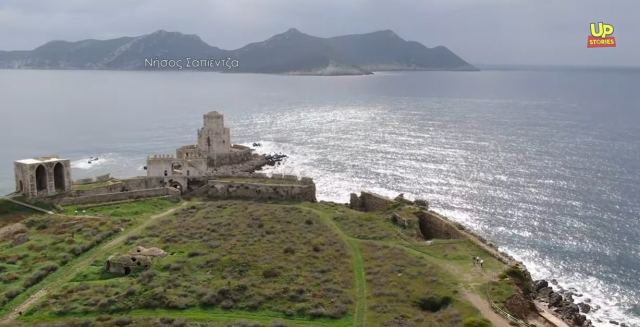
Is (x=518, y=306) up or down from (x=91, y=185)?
down

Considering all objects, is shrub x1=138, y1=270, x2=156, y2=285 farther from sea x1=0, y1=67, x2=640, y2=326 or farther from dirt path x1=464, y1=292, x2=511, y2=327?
sea x1=0, y1=67, x2=640, y2=326

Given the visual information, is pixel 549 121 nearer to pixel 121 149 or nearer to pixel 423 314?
pixel 121 149

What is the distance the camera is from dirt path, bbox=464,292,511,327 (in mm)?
35406

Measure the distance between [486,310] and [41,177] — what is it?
51200mm

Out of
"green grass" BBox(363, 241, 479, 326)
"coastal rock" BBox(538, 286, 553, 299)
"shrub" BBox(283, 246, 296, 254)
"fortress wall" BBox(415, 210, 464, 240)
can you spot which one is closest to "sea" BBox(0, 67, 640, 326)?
"coastal rock" BBox(538, 286, 553, 299)

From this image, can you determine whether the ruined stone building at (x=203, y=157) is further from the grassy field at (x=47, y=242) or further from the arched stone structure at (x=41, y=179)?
the arched stone structure at (x=41, y=179)

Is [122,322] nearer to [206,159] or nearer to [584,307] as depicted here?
[584,307]

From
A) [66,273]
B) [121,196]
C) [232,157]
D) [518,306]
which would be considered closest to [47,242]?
[66,273]

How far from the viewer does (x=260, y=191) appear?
6738 centimetres

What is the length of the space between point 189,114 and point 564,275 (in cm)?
14757

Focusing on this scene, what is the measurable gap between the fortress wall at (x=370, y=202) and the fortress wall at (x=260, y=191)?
545cm

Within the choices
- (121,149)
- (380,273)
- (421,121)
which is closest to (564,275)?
(380,273)

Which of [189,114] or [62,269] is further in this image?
[189,114]

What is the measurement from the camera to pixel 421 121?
538 ft
